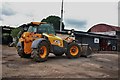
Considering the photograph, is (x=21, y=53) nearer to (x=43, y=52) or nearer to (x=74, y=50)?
(x=43, y=52)

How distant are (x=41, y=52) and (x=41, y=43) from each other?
1.73 ft

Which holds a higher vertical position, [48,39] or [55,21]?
[55,21]

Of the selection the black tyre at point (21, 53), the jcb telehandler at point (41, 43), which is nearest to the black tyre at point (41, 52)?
the jcb telehandler at point (41, 43)

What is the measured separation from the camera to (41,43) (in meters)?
12.3

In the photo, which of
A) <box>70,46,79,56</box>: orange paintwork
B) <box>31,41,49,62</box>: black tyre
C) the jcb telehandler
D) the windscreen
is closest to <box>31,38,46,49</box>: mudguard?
the jcb telehandler

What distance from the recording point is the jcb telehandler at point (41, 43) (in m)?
12.2

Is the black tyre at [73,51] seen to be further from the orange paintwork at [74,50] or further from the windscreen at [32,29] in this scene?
the windscreen at [32,29]

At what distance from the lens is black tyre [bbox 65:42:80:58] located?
46.6 feet

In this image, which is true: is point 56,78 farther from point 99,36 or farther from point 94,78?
point 99,36

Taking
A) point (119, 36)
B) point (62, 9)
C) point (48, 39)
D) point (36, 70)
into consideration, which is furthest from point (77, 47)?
point (119, 36)

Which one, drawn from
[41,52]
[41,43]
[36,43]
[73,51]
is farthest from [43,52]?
[73,51]

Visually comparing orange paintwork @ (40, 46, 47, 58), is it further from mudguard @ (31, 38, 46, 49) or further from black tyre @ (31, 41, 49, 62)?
mudguard @ (31, 38, 46, 49)

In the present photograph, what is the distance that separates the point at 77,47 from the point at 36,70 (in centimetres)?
537

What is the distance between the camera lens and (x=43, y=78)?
27.8ft
